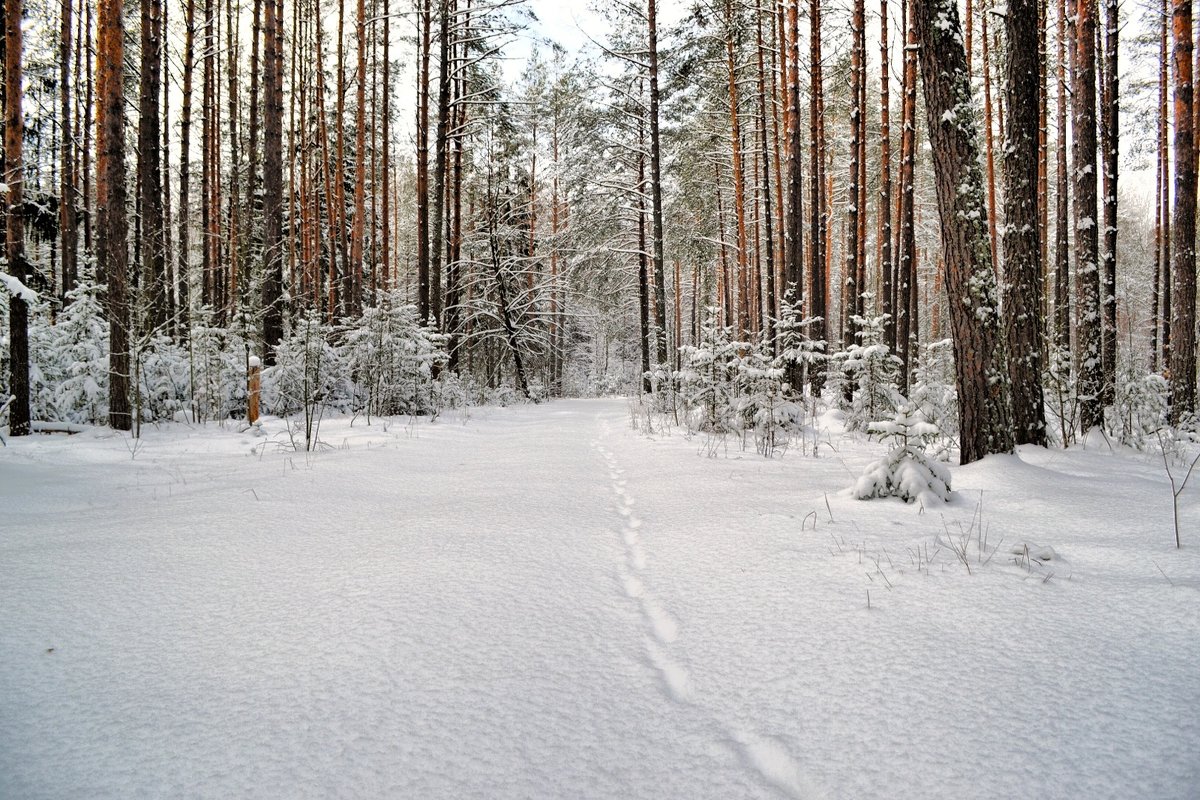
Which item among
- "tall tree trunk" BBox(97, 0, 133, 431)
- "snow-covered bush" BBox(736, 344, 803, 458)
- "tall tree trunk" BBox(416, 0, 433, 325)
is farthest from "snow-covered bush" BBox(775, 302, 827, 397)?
"tall tree trunk" BBox(97, 0, 133, 431)

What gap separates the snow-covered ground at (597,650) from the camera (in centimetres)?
107

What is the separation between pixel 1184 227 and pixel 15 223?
1626 cm

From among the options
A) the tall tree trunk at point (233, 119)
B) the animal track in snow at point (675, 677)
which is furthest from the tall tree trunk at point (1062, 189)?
the tall tree trunk at point (233, 119)

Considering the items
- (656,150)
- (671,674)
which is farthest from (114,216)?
(656,150)

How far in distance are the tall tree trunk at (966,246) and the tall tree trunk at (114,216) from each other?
27.7ft

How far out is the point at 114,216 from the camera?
23.4 feet

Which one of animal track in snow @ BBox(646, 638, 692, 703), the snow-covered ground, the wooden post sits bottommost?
animal track in snow @ BBox(646, 638, 692, 703)

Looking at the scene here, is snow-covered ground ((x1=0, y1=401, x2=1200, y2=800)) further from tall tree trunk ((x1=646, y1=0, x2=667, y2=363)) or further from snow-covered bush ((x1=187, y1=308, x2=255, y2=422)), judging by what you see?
tall tree trunk ((x1=646, y1=0, x2=667, y2=363))

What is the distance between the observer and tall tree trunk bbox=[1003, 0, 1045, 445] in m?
4.53

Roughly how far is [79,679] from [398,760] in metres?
0.87

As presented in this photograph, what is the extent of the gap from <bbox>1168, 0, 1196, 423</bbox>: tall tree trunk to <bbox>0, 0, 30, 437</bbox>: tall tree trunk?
15.1m

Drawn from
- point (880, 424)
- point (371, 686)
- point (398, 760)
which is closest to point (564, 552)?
point (371, 686)

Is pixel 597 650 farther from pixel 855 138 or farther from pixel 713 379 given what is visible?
pixel 855 138

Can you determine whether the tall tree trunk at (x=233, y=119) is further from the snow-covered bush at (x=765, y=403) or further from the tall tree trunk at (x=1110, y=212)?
the tall tree trunk at (x=1110, y=212)
